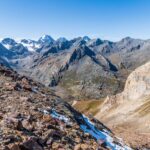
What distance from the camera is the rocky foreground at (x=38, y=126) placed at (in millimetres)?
23062

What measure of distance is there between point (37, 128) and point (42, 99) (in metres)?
10.0

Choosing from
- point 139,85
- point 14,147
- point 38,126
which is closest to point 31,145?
point 14,147

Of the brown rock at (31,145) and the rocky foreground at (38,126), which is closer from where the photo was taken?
the brown rock at (31,145)

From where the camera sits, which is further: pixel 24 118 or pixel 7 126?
pixel 24 118

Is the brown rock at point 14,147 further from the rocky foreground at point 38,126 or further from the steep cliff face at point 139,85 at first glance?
the steep cliff face at point 139,85

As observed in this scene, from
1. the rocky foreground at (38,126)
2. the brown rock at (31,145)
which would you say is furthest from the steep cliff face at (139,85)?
the brown rock at (31,145)

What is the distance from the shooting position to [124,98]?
523 feet

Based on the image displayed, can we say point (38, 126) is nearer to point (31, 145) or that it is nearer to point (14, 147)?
point (31, 145)

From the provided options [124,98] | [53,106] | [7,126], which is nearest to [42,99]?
[53,106]

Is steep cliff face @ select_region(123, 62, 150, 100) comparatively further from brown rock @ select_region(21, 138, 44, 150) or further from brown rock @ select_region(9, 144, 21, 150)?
brown rock @ select_region(9, 144, 21, 150)

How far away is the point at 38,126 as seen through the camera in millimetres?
26297

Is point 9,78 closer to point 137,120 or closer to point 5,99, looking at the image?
point 5,99

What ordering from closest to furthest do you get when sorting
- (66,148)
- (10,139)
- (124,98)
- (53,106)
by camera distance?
(10,139) < (66,148) < (53,106) < (124,98)

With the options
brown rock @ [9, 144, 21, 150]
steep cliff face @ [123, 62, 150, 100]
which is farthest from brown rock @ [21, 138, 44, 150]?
steep cliff face @ [123, 62, 150, 100]
